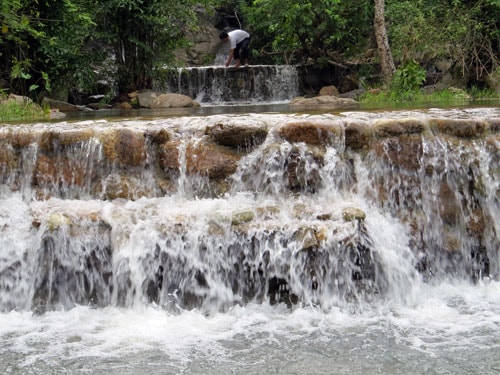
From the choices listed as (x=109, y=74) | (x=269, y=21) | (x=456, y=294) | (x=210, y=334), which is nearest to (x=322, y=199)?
(x=456, y=294)

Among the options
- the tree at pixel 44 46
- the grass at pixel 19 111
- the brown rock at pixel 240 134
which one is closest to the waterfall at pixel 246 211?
the brown rock at pixel 240 134

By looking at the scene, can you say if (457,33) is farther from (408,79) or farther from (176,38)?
(176,38)

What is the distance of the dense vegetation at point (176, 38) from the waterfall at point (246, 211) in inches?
171

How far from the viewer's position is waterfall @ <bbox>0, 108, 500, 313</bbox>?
3.90 m

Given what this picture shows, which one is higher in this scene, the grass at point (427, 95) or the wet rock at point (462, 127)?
the grass at point (427, 95)

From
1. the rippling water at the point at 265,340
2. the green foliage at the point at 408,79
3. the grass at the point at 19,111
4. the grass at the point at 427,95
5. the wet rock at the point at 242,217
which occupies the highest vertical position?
the green foliage at the point at 408,79

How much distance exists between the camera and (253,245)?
394 cm

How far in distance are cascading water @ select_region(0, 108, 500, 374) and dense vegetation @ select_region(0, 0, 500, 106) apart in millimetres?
A: 4536

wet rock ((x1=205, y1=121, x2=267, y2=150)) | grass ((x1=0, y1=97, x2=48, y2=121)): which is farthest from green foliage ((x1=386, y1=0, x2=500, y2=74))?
wet rock ((x1=205, y1=121, x2=267, y2=150))

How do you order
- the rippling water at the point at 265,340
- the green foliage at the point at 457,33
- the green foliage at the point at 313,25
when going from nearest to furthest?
the rippling water at the point at 265,340 → the green foliage at the point at 457,33 → the green foliage at the point at 313,25

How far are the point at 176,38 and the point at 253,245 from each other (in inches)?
376

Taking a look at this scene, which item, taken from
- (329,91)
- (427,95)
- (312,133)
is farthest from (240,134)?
(329,91)

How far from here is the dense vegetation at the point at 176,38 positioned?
31.7 feet

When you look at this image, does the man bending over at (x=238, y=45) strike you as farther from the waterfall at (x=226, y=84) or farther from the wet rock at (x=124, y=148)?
the wet rock at (x=124, y=148)
